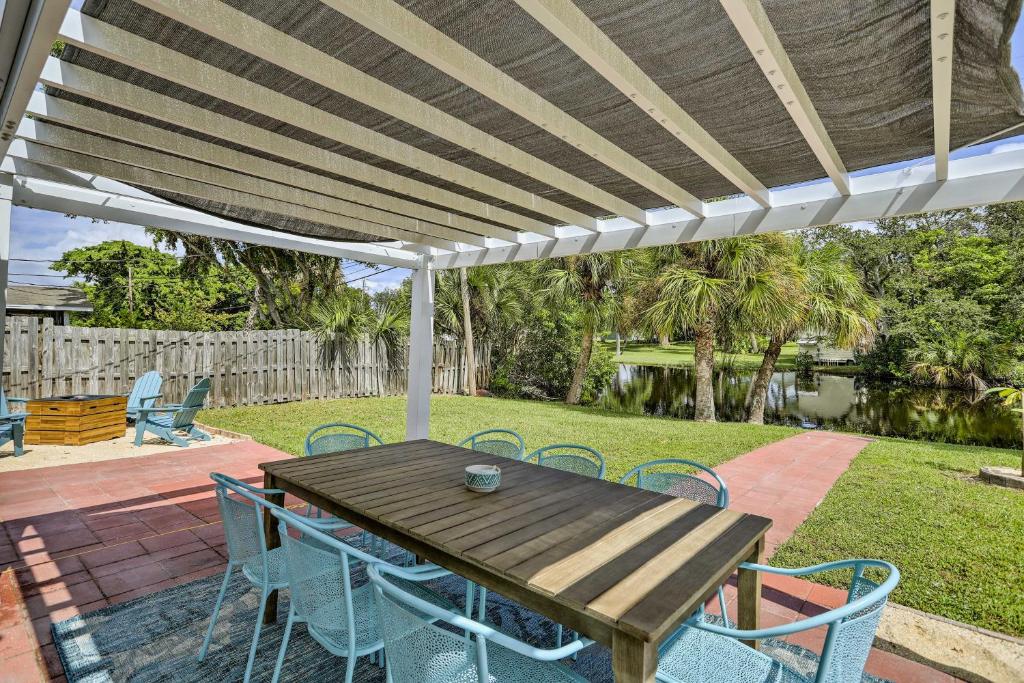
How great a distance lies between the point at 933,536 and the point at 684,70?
3888mm

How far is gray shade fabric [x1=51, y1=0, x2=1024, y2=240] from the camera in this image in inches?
56.7

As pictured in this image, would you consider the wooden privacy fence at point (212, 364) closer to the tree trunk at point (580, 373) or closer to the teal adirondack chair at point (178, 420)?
the teal adirondack chair at point (178, 420)

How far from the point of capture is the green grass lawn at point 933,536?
2.73 m

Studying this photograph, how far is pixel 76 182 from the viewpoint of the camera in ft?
8.93

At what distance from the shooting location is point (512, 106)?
1847mm

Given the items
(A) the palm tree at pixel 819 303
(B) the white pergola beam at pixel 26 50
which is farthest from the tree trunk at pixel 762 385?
(B) the white pergola beam at pixel 26 50

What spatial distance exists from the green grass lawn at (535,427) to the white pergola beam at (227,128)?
3.52 m

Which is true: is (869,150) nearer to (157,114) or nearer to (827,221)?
(827,221)

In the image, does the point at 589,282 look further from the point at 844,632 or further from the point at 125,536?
the point at 844,632

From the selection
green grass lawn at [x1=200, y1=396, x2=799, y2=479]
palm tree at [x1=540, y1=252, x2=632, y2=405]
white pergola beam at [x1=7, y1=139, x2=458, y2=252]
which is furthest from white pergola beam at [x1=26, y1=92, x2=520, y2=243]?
palm tree at [x1=540, y1=252, x2=632, y2=405]

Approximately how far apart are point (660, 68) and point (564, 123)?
445 mm

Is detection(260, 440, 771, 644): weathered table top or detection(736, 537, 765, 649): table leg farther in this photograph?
detection(736, 537, 765, 649): table leg

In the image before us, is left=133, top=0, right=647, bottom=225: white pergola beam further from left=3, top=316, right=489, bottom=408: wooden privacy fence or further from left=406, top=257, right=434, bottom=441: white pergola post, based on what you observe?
left=3, top=316, right=489, bottom=408: wooden privacy fence

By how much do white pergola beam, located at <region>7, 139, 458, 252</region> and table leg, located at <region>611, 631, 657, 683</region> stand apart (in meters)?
2.97
